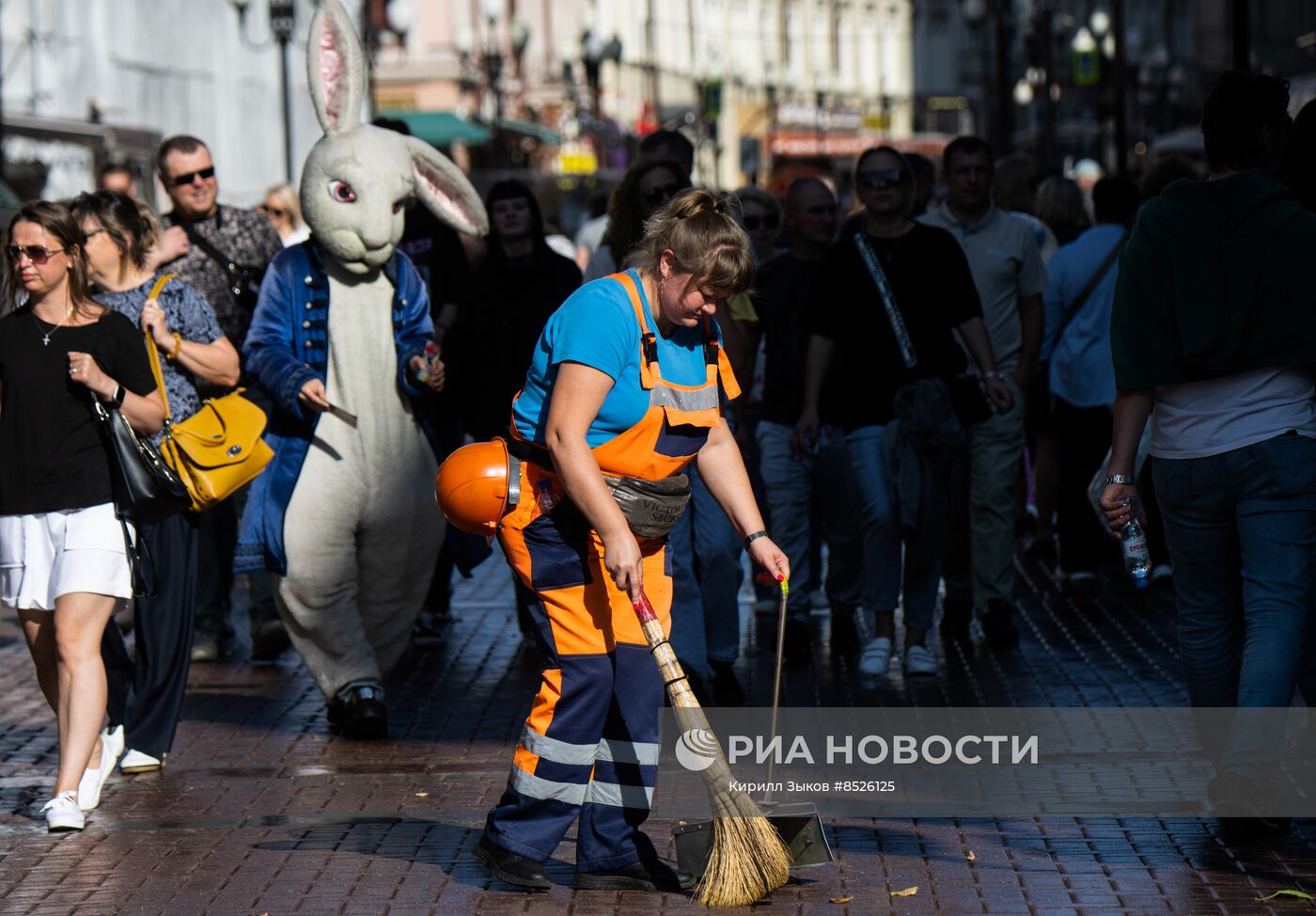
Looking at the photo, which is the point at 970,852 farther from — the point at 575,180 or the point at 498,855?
the point at 575,180

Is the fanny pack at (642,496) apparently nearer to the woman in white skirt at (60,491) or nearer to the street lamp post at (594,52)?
the woman in white skirt at (60,491)

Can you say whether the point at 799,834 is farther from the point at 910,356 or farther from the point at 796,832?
the point at 910,356

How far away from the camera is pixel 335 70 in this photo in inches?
316

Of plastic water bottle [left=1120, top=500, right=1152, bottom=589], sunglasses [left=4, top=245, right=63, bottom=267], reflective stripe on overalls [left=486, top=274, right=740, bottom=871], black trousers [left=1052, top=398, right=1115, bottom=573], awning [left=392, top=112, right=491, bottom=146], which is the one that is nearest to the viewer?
reflective stripe on overalls [left=486, top=274, right=740, bottom=871]

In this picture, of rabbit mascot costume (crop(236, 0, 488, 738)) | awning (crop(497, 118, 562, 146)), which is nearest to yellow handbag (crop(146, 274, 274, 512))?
rabbit mascot costume (crop(236, 0, 488, 738))

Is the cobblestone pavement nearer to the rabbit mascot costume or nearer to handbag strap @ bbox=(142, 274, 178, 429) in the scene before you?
the rabbit mascot costume

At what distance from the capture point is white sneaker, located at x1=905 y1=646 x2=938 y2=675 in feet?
27.5

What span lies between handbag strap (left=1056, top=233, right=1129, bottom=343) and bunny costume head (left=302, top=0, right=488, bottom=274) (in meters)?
3.59

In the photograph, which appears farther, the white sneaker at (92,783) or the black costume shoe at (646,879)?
the white sneaker at (92,783)

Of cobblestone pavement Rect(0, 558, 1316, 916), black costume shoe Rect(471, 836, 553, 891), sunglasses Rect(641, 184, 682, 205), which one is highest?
sunglasses Rect(641, 184, 682, 205)

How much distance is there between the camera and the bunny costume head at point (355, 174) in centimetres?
768

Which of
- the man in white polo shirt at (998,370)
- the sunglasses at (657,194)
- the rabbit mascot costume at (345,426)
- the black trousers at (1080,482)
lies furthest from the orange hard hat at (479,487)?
the black trousers at (1080,482)

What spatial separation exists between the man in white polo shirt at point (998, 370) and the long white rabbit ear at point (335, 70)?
8.69 ft

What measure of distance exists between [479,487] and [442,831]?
51.4 inches
